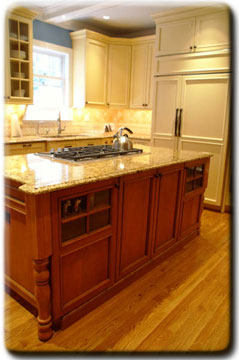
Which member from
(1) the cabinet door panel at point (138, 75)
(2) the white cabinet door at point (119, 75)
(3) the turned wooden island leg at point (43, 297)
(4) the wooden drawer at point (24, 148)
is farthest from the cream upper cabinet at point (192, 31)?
(3) the turned wooden island leg at point (43, 297)

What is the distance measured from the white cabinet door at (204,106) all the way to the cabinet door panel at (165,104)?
0.14m

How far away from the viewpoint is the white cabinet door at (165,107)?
404cm

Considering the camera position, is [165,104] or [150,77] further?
[150,77]

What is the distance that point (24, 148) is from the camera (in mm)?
3691

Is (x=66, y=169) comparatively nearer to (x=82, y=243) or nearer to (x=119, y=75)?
(x=82, y=243)

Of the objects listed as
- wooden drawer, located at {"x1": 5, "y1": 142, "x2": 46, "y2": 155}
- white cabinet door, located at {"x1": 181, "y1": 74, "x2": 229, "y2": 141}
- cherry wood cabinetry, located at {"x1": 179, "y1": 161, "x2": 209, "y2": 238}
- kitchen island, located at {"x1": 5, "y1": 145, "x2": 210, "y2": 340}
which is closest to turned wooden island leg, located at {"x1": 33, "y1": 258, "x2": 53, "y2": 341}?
kitchen island, located at {"x1": 5, "y1": 145, "x2": 210, "y2": 340}

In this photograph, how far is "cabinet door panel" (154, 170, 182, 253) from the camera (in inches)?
93.2

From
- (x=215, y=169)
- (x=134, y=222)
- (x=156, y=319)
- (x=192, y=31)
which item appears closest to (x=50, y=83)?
(x=192, y=31)

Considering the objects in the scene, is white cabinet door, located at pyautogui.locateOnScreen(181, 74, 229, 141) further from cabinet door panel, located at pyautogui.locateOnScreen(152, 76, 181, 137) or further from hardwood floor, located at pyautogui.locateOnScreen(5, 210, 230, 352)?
hardwood floor, located at pyautogui.locateOnScreen(5, 210, 230, 352)

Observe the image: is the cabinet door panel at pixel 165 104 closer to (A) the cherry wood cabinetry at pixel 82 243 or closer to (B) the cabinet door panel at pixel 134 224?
(B) the cabinet door panel at pixel 134 224

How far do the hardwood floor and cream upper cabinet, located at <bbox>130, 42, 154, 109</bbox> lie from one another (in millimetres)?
3418

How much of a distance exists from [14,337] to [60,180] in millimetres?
957

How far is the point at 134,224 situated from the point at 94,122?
368 centimetres

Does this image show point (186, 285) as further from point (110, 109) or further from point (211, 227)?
point (110, 109)
